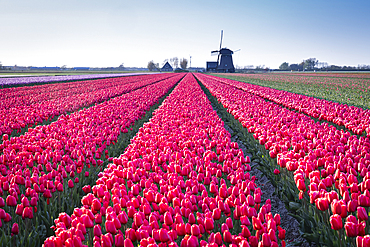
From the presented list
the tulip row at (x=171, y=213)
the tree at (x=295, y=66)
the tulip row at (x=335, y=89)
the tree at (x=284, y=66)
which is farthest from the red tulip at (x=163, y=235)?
the tree at (x=284, y=66)

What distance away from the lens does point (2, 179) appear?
11.0ft

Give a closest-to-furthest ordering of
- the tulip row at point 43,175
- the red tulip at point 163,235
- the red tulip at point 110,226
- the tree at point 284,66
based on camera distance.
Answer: the red tulip at point 163,235 → the red tulip at point 110,226 → the tulip row at point 43,175 → the tree at point 284,66

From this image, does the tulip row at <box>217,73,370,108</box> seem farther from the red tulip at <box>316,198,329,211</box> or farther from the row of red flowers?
the red tulip at <box>316,198,329,211</box>

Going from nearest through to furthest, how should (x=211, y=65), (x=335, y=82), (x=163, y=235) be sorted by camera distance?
(x=163, y=235) → (x=335, y=82) → (x=211, y=65)

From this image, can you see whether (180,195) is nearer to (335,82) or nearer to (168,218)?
(168,218)

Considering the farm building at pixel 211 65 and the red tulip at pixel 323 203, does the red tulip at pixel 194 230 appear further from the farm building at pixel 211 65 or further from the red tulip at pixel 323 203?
the farm building at pixel 211 65

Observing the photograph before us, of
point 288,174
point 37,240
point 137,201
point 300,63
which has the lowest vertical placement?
point 37,240

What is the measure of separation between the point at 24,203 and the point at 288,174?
3480 millimetres

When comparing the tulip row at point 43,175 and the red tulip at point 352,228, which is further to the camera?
the tulip row at point 43,175

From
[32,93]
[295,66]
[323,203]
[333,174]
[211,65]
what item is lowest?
[333,174]

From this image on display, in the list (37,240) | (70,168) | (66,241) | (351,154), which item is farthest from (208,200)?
(351,154)

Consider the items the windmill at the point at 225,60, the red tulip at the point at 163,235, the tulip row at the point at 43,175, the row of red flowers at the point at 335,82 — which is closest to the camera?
the red tulip at the point at 163,235

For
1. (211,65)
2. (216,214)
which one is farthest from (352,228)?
(211,65)

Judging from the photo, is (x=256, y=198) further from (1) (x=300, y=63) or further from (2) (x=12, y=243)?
(1) (x=300, y=63)
